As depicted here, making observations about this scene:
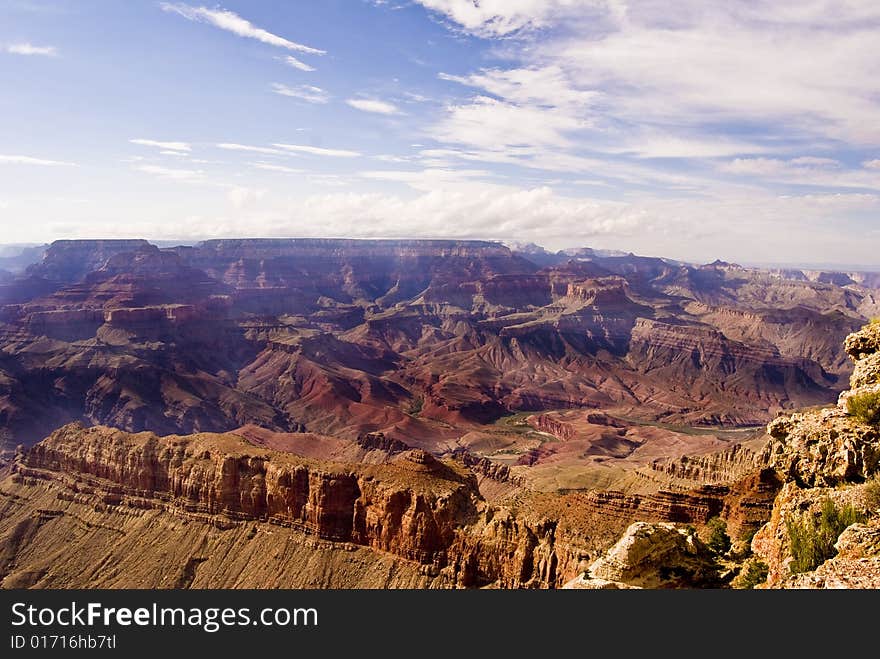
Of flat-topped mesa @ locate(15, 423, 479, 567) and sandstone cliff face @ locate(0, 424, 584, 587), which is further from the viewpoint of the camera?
flat-topped mesa @ locate(15, 423, 479, 567)

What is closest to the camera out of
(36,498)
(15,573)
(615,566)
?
(615,566)

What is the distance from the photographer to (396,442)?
14362cm

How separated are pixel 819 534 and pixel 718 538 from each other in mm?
16615

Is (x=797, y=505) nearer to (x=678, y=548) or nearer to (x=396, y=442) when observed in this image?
(x=678, y=548)

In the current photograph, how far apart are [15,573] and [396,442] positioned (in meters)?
84.8

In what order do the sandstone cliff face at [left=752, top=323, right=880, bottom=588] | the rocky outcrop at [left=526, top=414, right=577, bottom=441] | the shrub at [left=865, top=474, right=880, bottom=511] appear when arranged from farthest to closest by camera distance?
the rocky outcrop at [left=526, top=414, right=577, bottom=441] → the shrub at [left=865, top=474, right=880, bottom=511] → the sandstone cliff face at [left=752, top=323, right=880, bottom=588]

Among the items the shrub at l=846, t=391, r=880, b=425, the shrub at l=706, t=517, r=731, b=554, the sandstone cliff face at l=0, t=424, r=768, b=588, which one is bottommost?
the sandstone cliff face at l=0, t=424, r=768, b=588

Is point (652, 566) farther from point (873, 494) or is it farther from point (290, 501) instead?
point (290, 501)

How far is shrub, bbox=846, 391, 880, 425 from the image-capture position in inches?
1152

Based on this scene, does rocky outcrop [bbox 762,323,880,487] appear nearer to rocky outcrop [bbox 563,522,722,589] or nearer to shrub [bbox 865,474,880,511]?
shrub [bbox 865,474,880,511]

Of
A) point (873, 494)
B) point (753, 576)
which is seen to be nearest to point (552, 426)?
point (753, 576)

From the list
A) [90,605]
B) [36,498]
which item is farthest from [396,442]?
[90,605]

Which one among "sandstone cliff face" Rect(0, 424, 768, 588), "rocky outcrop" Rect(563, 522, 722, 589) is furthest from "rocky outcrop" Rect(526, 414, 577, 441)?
"rocky outcrop" Rect(563, 522, 722, 589)

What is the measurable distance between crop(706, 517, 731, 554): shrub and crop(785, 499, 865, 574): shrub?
1089cm
